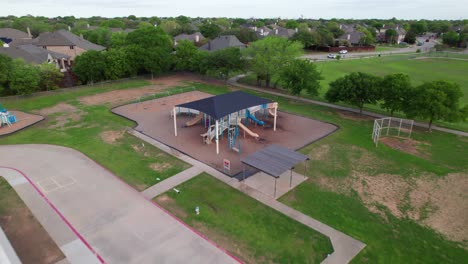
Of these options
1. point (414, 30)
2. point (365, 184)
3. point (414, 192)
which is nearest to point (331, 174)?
point (365, 184)

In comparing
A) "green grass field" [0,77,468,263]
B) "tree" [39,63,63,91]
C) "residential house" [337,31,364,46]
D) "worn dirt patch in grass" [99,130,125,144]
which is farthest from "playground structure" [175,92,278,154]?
"residential house" [337,31,364,46]

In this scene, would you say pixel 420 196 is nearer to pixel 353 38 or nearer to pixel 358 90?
pixel 358 90

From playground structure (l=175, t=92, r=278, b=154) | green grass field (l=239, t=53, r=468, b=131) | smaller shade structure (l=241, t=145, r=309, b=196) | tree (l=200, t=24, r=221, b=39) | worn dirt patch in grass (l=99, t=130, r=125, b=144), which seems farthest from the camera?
tree (l=200, t=24, r=221, b=39)

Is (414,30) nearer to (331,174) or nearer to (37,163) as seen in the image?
(331,174)

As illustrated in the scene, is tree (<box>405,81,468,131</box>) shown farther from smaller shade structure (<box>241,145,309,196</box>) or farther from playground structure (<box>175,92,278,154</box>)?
smaller shade structure (<box>241,145,309,196</box>)

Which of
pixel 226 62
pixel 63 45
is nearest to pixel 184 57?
pixel 226 62
